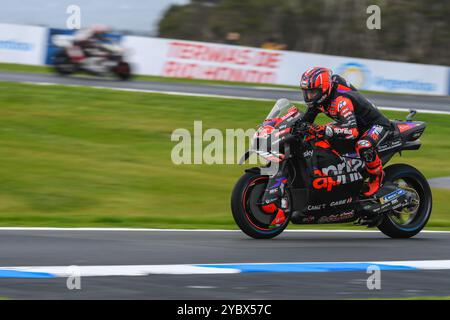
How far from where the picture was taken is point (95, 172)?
1250 cm

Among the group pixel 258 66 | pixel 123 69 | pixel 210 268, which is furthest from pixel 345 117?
pixel 258 66

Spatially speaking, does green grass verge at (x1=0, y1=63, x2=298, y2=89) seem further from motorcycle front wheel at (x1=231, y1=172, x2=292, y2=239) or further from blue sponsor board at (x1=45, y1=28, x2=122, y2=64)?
motorcycle front wheel at (x1=231, y1=172, x2=292, y2=239)

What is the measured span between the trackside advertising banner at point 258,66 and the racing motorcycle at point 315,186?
18.9 m

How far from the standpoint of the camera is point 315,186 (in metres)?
8.29

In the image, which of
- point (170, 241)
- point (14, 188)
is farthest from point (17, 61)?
point (170, 241)

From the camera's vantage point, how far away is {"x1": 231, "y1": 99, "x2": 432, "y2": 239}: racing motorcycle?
799cm

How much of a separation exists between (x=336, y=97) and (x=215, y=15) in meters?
29.9

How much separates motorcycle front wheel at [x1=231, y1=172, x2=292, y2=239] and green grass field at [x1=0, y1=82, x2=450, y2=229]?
1.48m

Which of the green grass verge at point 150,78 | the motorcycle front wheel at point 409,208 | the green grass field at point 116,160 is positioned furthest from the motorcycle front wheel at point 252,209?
the green grass verge at point 150,78

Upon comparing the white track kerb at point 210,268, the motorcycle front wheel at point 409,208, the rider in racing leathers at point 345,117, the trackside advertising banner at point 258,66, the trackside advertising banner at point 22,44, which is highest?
the trackside advertising banner at point 22,44

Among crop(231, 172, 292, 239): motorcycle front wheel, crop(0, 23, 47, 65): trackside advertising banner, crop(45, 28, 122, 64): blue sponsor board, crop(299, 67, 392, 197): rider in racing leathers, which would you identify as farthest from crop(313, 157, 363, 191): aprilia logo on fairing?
crop(0, 23, 47, 65): trackside advertising banner

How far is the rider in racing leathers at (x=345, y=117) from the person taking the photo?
27.0ft

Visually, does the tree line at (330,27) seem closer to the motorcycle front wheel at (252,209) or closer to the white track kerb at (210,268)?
the motorcycle front wheel at (252,209)

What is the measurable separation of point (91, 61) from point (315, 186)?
56.6 feet
